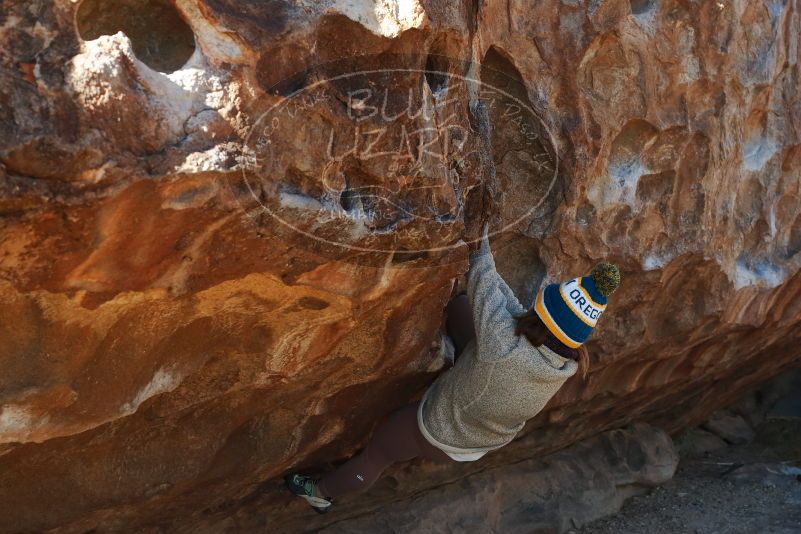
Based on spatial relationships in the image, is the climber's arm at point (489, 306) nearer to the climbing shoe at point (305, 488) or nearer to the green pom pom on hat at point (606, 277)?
the green pom pom on hat at point (606, 277)

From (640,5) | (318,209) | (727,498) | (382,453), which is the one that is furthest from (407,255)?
(727,498)

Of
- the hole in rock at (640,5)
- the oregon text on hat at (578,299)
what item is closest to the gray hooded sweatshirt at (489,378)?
the oregon text on hat at (578,299)

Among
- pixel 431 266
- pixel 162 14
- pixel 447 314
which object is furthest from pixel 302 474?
pixel 162 14

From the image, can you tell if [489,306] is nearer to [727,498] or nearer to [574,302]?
[574,302]

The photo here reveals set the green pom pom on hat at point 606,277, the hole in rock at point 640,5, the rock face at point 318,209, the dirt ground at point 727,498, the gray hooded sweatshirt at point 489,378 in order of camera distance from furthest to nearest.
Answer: the dirt ground at point 727,498 < the hole in rock at point 640,5 < the gray hooded sweatshirt at point 489,378 < the green pom pom on hat at point 606,277 < the rock face at point 318,209

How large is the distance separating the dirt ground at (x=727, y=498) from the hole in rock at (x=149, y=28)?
2.33m

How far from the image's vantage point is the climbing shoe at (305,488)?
2.49 metres

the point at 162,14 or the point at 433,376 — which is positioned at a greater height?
the point at 162,14

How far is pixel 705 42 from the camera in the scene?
252cm

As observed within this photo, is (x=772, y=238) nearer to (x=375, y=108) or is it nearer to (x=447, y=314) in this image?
(x=447, y=314)

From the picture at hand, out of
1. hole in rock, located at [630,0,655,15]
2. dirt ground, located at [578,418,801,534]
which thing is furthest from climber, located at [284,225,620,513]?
dirt ground, located at [578,418,801,534]

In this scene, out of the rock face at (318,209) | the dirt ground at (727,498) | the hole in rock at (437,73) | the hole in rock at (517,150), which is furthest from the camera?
the dirt ground at (727,498)

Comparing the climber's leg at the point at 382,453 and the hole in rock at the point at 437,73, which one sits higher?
the hole in rock at the point at 437,73

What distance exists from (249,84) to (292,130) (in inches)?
4.5
